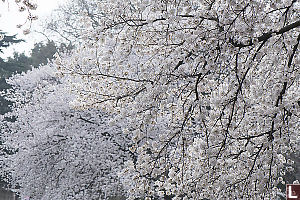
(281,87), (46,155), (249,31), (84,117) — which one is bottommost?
(281,87)

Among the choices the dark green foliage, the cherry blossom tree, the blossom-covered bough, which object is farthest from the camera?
the dark green foliage

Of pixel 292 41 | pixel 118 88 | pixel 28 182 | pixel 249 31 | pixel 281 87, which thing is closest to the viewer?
pixel 249 31

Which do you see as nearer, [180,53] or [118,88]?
[180,53]

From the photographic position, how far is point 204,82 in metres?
3.68

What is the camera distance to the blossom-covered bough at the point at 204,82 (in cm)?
322

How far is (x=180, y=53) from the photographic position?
11.4 ft

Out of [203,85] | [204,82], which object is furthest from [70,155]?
[204,82]

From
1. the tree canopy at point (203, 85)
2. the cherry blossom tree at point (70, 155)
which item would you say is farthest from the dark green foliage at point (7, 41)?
the tree canopy at point (203, 85)

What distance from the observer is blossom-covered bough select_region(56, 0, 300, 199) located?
127 inches

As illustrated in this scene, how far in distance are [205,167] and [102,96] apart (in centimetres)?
151

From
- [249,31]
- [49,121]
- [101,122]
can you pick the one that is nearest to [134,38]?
[249,31]

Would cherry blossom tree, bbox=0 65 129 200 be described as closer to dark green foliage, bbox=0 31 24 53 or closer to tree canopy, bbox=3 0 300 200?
tree canopy, bbox=3 0 300 200

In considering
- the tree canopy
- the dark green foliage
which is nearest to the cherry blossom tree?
the tree canopy

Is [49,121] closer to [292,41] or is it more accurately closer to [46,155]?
[46,155]
